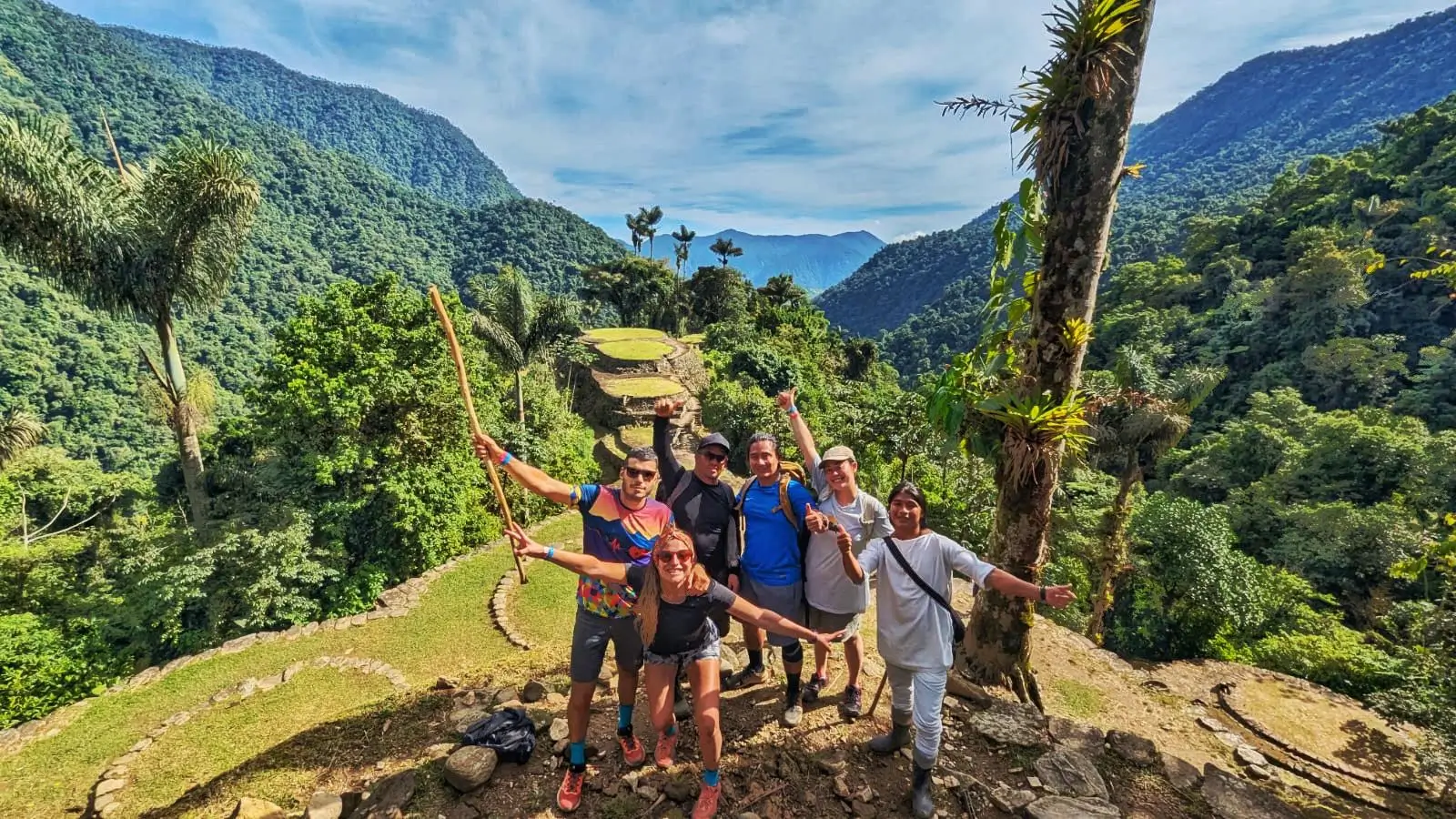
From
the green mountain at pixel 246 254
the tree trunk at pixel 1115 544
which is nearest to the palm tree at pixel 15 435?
the tree trunk at pixel 1115 544

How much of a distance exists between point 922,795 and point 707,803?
1431mm

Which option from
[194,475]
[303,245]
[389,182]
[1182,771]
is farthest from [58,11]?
[1182,771]

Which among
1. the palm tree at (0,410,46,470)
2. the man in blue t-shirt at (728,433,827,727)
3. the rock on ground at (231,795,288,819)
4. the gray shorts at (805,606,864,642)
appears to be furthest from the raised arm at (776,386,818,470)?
the palm tree at (0,410,46,470)

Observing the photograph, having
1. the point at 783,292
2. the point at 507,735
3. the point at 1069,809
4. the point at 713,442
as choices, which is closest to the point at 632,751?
the point at 507,735

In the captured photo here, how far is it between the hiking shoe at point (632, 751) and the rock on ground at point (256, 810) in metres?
2.48

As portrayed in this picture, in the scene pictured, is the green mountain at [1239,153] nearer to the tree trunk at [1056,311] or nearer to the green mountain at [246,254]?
the green mountain at [246,254]

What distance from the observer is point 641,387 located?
27.5m

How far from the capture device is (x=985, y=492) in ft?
52.8

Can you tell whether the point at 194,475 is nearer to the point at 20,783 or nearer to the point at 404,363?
the point at 404,363

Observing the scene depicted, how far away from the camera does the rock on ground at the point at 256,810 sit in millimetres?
3949

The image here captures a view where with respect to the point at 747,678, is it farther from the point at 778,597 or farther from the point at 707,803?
the point at 707,803

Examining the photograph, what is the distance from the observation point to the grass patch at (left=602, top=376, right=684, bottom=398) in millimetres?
26625

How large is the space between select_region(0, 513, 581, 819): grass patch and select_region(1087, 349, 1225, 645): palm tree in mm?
10931

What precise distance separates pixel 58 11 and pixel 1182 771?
7088 inches
